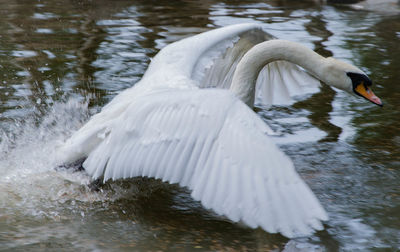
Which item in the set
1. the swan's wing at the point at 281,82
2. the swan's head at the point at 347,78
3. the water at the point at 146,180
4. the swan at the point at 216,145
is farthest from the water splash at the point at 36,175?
the swan's head at the point at 347,78

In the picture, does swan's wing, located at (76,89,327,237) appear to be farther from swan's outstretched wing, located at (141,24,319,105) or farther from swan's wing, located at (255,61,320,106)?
swan's wing, located at (255,61,320,106)

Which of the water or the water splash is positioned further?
the water splash

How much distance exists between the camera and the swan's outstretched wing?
17.0ft

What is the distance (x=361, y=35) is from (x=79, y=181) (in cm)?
572

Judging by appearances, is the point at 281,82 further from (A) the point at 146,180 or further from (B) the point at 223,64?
(A) the point at 146,180

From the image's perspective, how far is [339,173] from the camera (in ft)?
16.8

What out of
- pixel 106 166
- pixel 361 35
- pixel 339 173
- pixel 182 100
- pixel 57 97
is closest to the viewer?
pixel 182 100

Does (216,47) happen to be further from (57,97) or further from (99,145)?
(57,97)

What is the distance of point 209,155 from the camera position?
3.62 meters

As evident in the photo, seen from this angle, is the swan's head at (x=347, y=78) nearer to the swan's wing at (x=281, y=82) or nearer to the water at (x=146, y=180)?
the water at (x=146, y=180)

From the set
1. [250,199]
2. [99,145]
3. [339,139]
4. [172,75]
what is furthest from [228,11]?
[250,199]

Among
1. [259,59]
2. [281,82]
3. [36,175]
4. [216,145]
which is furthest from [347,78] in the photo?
[36,175]

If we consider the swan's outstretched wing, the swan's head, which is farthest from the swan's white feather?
the swan's head

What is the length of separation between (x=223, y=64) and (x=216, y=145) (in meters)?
2.11
